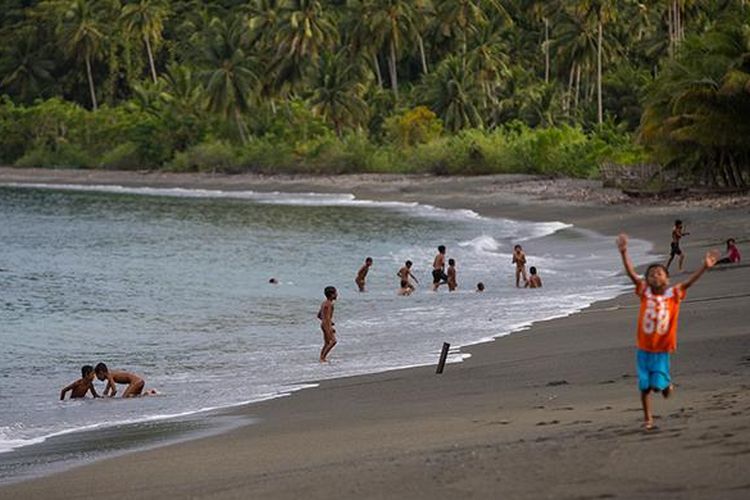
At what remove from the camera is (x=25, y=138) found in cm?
10462

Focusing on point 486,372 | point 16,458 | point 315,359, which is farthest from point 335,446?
point 315,359

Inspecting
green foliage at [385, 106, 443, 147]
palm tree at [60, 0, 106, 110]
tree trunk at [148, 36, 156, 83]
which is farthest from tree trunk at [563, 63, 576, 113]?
palm tree at [60, 0, 106, 110]

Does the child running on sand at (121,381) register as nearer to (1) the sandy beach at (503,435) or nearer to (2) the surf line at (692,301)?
(1) the sandy beach at (503,435)

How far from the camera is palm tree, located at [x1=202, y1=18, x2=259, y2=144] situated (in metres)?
86.0

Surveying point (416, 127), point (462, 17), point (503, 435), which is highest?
point (462, 17)

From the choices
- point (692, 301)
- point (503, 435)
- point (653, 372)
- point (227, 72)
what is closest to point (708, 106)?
point (692, 301)

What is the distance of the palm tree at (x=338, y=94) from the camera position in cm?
8681

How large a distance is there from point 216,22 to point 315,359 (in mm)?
71929

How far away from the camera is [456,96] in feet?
279

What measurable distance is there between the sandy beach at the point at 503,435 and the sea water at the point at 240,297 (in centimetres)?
176

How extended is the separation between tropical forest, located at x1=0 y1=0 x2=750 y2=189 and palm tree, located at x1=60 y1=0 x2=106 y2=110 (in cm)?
17

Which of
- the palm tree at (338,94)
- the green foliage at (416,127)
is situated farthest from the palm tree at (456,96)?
the palm tree at (338,94)

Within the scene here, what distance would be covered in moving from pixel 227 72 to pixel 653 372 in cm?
7753

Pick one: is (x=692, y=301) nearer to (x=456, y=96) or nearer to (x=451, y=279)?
(x=451, y=279)
